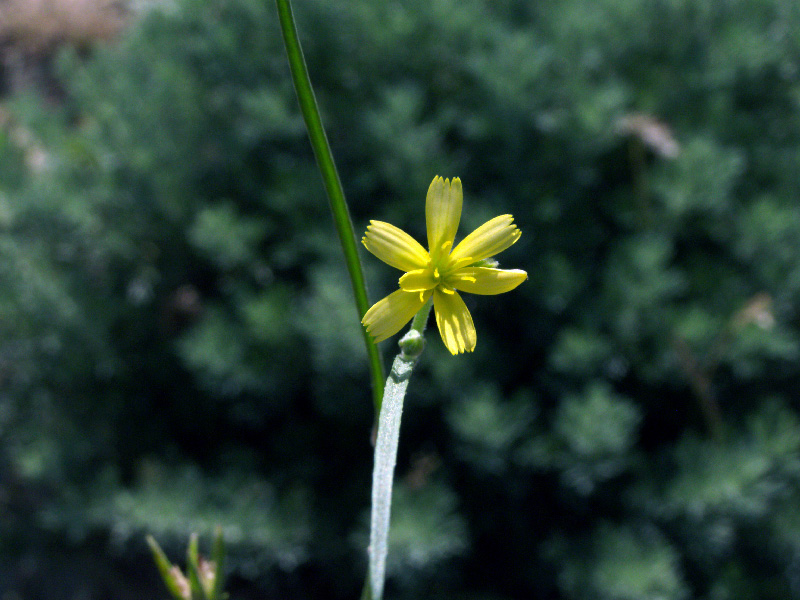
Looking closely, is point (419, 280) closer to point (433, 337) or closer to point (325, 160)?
point (325, 160)

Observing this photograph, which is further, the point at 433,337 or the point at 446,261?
the point at 433,337

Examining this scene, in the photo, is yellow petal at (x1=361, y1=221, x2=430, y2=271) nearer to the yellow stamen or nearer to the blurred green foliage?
the yellow stamen

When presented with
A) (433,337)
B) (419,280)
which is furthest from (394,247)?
(433,337)

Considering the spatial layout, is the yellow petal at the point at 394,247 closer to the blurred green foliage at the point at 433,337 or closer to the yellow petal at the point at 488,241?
the yellow petal at the point at 488,241

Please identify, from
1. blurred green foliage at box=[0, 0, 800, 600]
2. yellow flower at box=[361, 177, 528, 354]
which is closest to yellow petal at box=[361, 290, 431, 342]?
yellow flower at box=[361, 177, 528, 354]

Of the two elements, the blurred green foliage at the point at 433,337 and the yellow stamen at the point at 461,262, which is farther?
the blurred green foliage at the point at 433,337

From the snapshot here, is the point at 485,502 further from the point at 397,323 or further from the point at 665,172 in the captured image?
the point at 397,323

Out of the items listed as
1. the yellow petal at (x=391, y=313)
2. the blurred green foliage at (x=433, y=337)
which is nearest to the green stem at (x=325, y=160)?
the yellow petal at (x=391, y=313)
